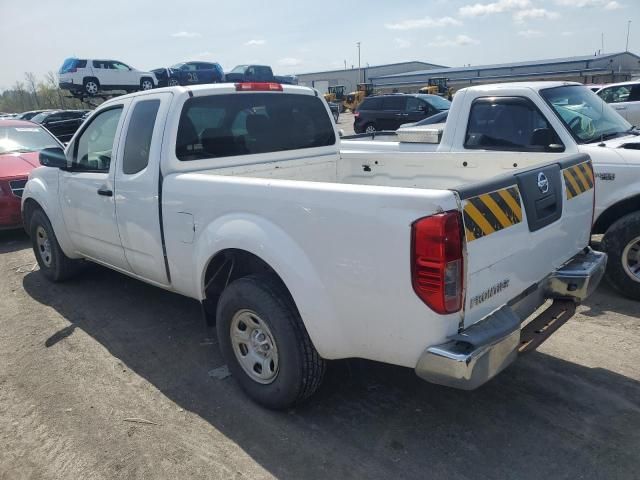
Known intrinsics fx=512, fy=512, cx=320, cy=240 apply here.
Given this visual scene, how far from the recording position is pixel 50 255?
558 cm

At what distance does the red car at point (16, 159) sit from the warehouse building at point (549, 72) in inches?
1656

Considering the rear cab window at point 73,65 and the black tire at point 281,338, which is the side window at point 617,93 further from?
the rear cab window at point 73,65

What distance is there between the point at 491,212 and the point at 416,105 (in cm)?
1669

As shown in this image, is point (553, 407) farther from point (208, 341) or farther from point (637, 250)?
point (208, 341)

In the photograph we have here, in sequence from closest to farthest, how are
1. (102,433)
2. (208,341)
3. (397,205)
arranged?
(397,205) → (102,433) → (208,341)

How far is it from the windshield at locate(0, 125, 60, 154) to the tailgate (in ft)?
27.3

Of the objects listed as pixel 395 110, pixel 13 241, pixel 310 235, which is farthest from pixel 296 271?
pixel 395 110

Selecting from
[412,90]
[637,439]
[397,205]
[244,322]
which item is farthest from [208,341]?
[412,90]

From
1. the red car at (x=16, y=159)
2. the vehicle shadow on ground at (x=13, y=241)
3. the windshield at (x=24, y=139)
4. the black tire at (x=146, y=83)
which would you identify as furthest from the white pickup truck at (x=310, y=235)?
the black tire at (x=146, y=83)

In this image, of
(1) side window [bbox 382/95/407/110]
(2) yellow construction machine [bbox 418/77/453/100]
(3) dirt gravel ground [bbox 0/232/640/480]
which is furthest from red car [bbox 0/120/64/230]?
(2) yellow construction machine [bbox 418/77/453/100]

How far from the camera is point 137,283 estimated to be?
566cm

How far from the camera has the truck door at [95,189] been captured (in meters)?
4.27

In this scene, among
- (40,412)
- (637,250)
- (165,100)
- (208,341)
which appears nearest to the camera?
(40,412)

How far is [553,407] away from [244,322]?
6.45ft
